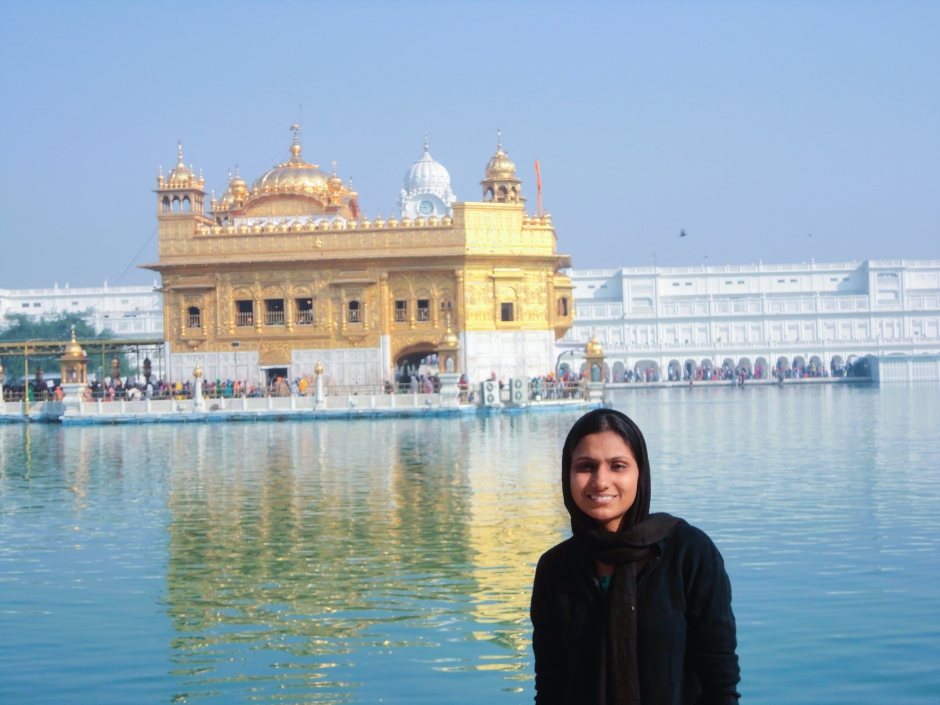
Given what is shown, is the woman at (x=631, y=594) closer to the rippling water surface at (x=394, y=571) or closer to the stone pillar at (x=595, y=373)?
the rippling water surface at (x=394, y=571)

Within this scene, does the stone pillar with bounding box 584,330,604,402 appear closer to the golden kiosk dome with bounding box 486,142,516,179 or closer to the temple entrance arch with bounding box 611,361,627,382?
the golden kiosk dome with bounding box 486,142,516,179

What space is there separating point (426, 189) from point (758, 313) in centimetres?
2307

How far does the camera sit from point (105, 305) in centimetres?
8456

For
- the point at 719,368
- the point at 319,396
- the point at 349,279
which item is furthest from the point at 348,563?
the point at 719,368

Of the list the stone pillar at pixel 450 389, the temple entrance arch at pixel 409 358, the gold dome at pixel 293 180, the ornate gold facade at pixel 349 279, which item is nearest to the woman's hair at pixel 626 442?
the stone pillar at pixel 450 389

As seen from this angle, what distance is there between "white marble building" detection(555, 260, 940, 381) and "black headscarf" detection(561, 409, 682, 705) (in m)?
69.5

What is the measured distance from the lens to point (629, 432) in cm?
314

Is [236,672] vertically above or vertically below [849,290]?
below

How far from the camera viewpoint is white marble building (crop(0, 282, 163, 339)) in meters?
80.9

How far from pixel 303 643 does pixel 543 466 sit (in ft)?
32.0

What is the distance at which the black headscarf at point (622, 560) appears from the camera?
10.2ft

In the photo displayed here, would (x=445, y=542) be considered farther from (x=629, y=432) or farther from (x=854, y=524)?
(x=629, y=432)

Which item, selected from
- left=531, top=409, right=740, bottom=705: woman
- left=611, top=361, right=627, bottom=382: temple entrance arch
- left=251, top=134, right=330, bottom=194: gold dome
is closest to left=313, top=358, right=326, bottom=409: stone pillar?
left=251, top=134, right=330, bottom=194: gold dome

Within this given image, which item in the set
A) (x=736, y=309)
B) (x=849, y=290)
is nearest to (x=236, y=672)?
(x=736, y=309)
